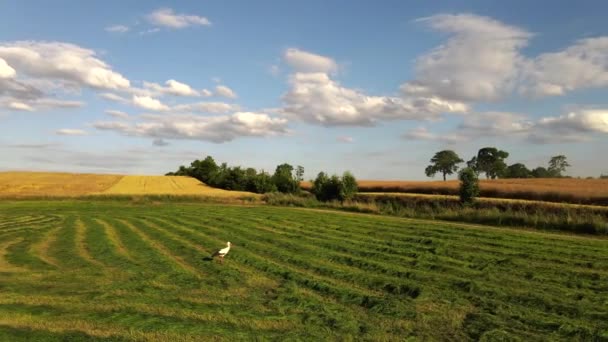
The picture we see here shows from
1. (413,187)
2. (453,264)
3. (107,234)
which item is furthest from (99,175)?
(453,264)

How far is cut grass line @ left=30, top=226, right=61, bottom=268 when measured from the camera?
17.5 metres

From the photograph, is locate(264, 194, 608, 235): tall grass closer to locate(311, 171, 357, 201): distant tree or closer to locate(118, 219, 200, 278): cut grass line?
locate(311, 171, 357, 201): distant tree

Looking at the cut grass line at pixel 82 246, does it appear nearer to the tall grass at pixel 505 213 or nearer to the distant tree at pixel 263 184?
the tall grass at pixel 505 213

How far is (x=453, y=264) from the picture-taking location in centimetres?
1636

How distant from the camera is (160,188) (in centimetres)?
8088

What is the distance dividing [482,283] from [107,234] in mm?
19441

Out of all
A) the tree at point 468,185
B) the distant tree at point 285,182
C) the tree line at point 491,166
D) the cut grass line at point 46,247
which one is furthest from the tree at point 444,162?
the cut grass line at point 46,247

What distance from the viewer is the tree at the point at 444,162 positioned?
13075 centimetres

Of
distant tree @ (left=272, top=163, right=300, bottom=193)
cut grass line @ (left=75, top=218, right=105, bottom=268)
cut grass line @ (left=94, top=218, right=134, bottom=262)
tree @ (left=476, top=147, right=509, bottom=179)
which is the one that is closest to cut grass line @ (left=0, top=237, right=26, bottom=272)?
cut grass line @ (left=75, top=218, right=105, bottom=268)

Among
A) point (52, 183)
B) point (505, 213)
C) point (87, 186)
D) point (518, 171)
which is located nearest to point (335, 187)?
point (505, 213)

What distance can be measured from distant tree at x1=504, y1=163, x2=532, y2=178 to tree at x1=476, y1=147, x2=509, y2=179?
4493mm

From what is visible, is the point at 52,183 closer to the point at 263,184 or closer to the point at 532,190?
the point at 263,184

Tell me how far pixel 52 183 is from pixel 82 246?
6659 cm

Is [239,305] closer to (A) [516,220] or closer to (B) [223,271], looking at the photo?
(B) [223,271]
